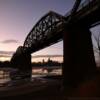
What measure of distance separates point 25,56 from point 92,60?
6527 centimetres

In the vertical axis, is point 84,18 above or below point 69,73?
above

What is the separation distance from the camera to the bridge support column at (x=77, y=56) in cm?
3800

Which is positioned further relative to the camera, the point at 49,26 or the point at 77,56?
the point at 49,26

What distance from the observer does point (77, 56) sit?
39.2 m

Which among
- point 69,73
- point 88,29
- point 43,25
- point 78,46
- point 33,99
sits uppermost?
point 43,25

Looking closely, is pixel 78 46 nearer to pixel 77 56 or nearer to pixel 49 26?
pixel 77 56

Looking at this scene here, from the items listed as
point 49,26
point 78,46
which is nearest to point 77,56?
point 78,46

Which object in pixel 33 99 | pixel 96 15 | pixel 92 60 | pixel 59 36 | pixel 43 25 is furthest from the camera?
pixel 43 25

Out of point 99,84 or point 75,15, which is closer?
point 99,84

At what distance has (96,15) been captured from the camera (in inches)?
1385

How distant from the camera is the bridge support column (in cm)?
3800

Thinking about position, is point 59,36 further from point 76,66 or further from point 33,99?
point 33,99

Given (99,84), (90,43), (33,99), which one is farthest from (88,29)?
(33,99)

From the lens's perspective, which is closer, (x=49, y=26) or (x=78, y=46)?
(x=78, y=46)
